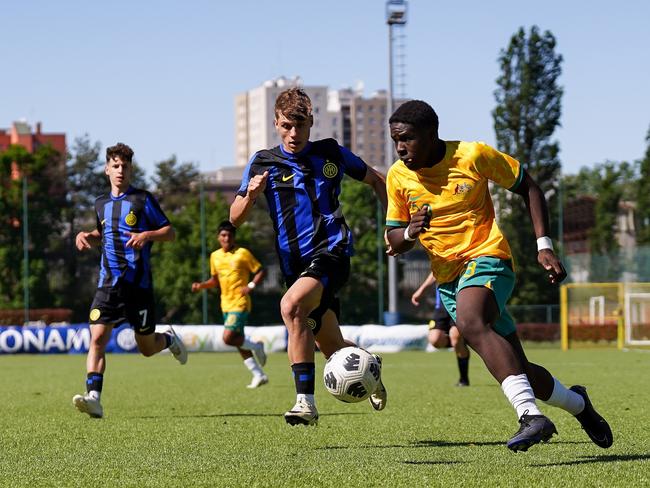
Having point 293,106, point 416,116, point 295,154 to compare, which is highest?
point 293,106

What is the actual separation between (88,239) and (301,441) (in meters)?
3.42

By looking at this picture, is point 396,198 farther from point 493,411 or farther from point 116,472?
point 493,411

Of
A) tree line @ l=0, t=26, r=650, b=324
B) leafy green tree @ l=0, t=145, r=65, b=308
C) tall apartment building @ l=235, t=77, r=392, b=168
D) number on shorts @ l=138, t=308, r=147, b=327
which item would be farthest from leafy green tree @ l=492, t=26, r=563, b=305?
tall apartment building @ l=235, t=77, r=392, b=168

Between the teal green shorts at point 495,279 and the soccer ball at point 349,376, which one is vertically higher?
the teal green shorts at point 495,279

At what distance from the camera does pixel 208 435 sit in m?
8.55

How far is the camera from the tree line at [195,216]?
150 ft

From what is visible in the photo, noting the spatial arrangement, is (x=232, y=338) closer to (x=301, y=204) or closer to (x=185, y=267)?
(x=301, y=204)

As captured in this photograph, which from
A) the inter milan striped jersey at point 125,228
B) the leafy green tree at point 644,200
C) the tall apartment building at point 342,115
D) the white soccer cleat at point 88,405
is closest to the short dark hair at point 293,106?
the inter milan striped jersey at point 125,228

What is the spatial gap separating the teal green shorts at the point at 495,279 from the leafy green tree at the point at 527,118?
44779 millimetres

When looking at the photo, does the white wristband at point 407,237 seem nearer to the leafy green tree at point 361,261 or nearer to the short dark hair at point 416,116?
the short dark hair at point 416,116

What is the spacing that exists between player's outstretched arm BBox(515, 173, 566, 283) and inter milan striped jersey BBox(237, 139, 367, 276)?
4.96 ft

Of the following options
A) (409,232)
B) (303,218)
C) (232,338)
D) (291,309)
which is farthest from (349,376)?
(232,338)

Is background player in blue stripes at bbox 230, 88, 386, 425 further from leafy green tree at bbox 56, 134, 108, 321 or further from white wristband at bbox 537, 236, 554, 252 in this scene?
leafy green tree at bbox 56, 134, 108, 321

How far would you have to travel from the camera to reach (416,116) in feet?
21.6
